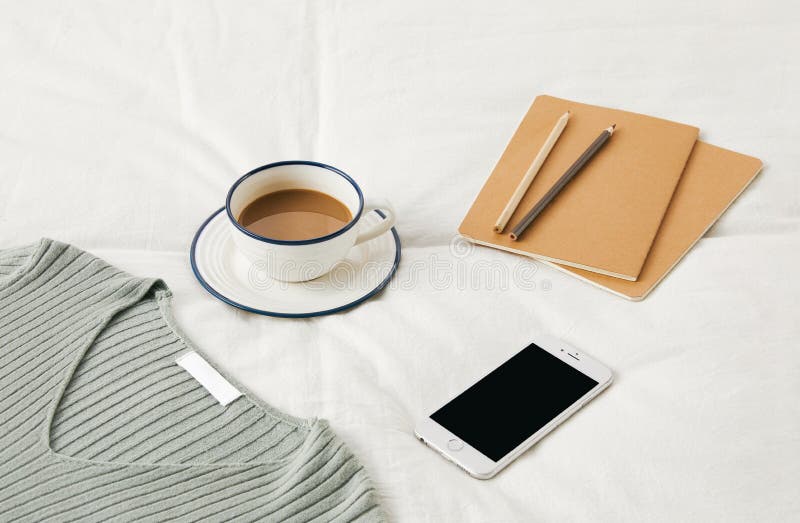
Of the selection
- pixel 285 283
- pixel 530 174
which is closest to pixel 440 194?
pixel 530 174

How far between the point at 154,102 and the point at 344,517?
0.59 meters

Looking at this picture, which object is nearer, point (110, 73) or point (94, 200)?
point (94, 200)

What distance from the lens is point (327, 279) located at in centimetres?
73

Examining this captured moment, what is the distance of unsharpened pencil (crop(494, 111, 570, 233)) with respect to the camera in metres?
0.78

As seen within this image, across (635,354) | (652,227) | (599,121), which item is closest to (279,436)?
(635,354)

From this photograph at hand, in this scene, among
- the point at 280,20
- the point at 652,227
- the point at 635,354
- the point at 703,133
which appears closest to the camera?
the point at 635,354

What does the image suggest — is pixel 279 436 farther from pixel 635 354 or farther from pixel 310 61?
pixel 310 61

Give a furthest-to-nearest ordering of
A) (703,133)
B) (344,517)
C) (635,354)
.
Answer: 1. (703,133)
2. (635,354)
3. (344,517)

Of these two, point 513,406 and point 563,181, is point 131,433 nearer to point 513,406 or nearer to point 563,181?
point 513,406

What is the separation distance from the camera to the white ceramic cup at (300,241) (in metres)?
0.68

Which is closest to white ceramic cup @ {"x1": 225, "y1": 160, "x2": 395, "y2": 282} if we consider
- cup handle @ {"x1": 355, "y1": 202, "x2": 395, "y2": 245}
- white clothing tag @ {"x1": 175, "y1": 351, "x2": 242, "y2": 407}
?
cup handle @ {"x1": 355, "y1": 202, "x2": 395, "y2": 245}

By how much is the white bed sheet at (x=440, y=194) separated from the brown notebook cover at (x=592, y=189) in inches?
1.0

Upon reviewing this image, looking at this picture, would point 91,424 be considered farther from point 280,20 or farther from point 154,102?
point 280,20

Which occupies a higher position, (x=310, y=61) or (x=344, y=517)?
(x=310, y=61)
